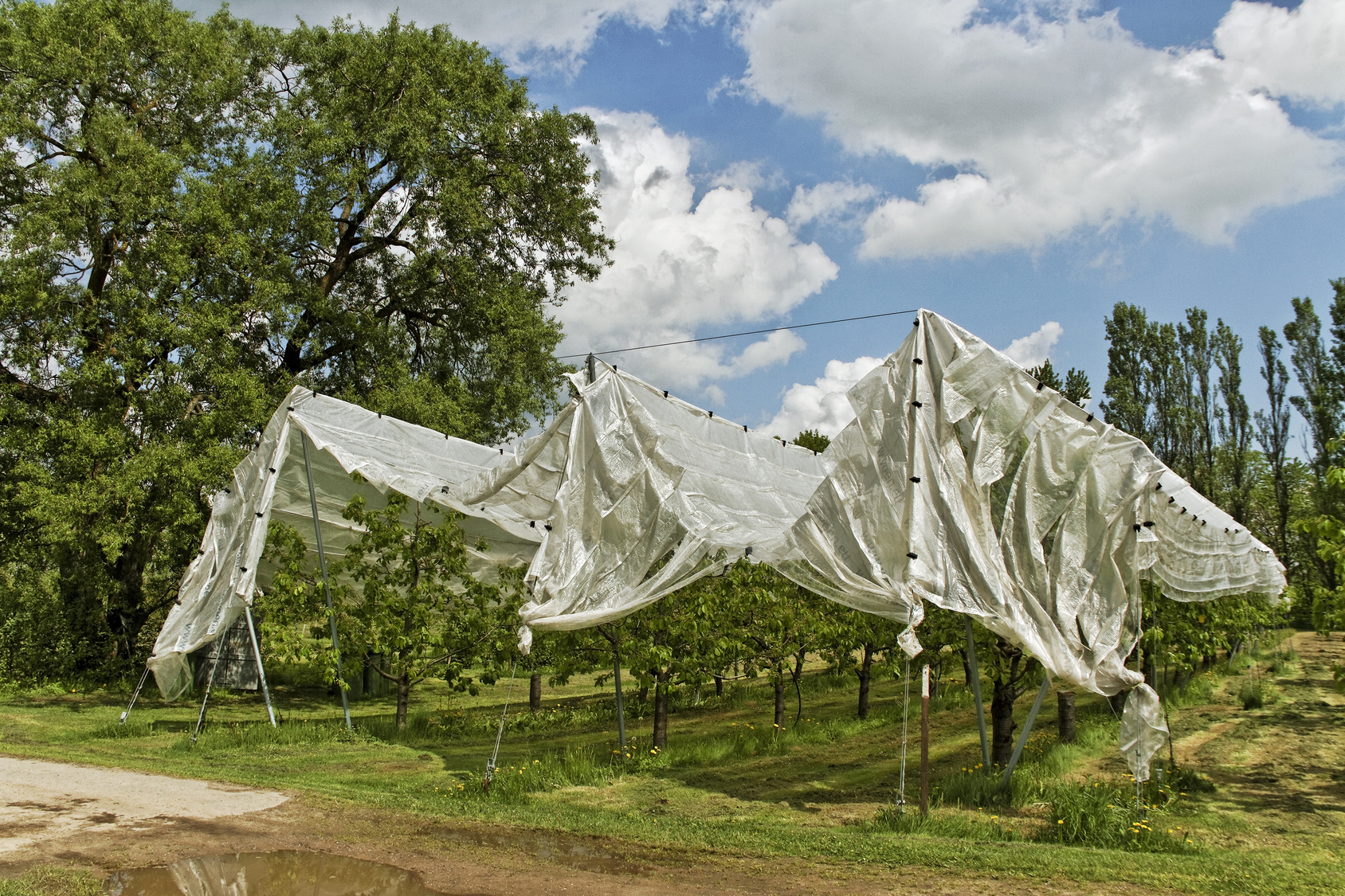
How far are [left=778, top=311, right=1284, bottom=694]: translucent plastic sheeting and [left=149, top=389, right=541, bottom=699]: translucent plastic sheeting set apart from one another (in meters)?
4.45

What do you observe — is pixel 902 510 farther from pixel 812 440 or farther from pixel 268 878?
pixel 812 440

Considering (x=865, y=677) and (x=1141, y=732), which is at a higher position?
(x=1141, y=732)

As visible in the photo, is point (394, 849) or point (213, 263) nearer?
point (394, 849)

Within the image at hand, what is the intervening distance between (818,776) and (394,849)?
467cm

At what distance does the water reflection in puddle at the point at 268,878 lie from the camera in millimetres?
5273

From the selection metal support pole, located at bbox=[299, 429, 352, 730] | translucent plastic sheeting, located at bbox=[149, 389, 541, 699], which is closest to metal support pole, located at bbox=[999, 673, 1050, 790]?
translucent plastic sheeting, located at bbox=[149, 389, 541, 699]

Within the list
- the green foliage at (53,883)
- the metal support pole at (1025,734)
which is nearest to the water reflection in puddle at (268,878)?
the green foliage at (53,883)

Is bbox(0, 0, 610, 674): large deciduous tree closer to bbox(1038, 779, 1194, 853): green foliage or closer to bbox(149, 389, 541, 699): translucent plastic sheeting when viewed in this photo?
bbox(149, 389, 541, 699): translucent plastic sheeting

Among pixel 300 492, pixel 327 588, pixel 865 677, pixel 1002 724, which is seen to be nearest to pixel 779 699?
Result: pixel 865 677

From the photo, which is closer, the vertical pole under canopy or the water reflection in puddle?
the water reflection in puddle

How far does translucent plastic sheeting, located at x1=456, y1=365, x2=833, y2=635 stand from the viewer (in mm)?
8477

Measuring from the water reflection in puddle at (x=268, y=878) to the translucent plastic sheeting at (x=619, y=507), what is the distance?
278 cm

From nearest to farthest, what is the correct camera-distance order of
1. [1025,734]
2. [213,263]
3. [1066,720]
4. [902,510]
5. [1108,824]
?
[1108,824], [1025,734], [902,510], [1066,720], [213,263]

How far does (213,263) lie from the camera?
16.8 m
